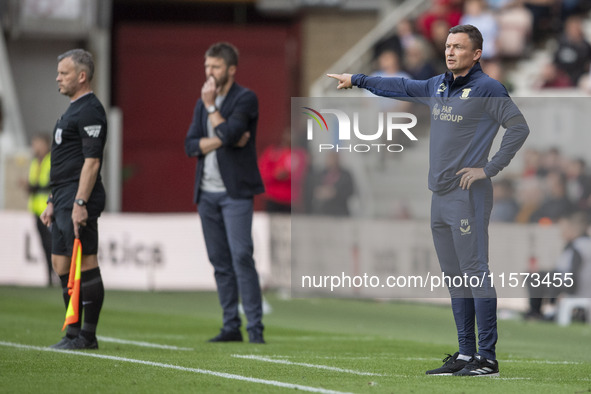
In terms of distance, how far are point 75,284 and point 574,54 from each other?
12.1 m

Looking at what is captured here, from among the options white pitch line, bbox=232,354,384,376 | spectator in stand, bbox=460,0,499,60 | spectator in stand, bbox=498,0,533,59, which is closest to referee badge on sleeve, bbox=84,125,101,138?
white pitch line, bbox=232,354,384,376

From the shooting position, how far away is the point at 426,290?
32.5 feet

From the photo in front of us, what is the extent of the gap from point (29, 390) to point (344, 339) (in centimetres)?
450

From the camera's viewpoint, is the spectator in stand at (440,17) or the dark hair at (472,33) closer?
the dark hair at (472,33)

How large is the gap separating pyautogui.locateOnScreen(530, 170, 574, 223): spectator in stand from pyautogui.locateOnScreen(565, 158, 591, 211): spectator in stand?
0.08 meters

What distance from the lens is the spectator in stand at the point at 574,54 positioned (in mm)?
19016

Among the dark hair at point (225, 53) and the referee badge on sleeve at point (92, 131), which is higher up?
the dark hair at point (225, 53)

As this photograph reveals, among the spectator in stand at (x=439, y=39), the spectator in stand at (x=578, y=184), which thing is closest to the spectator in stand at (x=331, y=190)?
A: the spectator in stand at (x=578, y=184)

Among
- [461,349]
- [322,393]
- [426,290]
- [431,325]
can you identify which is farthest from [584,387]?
[431,325]

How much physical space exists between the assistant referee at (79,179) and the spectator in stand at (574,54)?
11432 mm

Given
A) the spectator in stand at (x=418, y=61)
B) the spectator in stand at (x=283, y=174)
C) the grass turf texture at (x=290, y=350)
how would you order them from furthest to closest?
the spectator in stand at (x=418, y=61), the spectator in stand at (x=283, y=174), the grass turf texture at (x=290, y=350)

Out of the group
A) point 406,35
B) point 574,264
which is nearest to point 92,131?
point 574,264

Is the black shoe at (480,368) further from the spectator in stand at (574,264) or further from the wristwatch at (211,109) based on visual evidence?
the spectator in stand at (574,264)

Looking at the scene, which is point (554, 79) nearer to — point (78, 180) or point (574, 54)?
point (574, 54)
